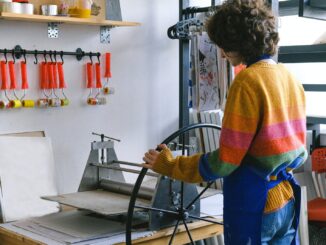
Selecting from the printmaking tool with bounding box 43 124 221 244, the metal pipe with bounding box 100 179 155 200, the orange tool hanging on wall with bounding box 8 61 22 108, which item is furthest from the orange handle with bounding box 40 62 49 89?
the metal pipe with bounding box 100 179 155 200

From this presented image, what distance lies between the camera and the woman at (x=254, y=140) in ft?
5.27

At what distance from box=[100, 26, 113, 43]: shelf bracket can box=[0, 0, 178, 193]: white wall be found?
3 centimetres

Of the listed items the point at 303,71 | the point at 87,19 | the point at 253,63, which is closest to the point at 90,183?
the point at 87,19

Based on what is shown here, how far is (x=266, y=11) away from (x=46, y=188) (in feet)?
4.66

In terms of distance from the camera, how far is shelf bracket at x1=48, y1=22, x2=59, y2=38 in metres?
2.75

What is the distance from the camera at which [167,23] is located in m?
3.30

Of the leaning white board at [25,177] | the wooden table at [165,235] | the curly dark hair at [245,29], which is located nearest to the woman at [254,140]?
the curly dark hair at [245,29]

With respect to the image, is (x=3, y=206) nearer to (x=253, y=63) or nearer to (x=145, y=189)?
(x=145, y=189)

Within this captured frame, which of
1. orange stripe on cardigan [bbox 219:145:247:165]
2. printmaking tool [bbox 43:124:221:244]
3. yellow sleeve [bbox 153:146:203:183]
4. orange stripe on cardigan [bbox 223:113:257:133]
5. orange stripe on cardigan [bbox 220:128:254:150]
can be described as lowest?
printmaking tool [bbox 43:124:221:244]

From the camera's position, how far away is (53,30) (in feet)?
9.06

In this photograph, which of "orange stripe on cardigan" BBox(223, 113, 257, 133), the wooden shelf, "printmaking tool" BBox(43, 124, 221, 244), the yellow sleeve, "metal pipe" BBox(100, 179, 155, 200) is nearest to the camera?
"orange stripe on cardigan" BBox(223, 113, 257, 133)

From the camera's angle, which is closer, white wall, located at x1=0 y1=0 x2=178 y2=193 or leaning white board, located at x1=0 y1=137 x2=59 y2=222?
leaning white board, located at x1=0 y1=137 x2=59 y2=222

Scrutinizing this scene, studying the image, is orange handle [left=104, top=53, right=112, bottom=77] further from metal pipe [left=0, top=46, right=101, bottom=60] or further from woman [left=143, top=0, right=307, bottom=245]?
woman [left=143, top=0, right=307, bottom=245]

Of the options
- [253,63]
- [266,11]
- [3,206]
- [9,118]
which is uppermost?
[266,11]
